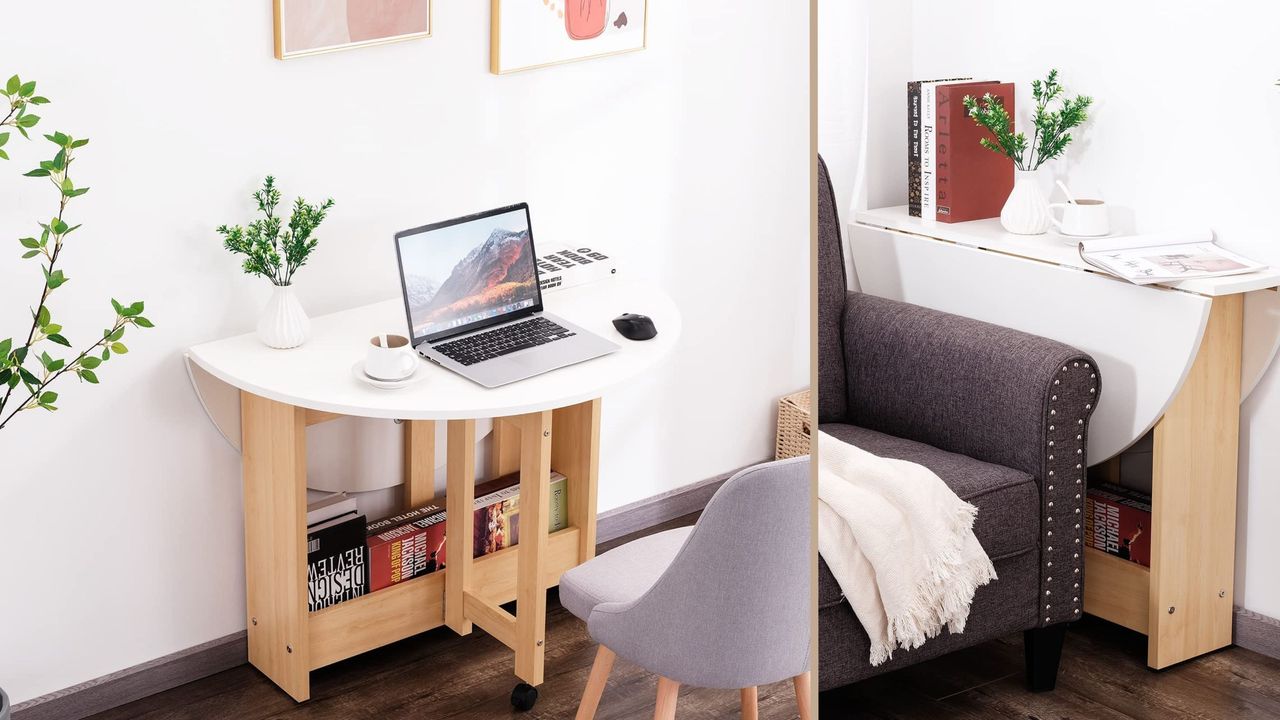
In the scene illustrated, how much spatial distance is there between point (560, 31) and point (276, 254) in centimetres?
78

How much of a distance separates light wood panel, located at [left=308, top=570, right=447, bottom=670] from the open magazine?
1.93 m

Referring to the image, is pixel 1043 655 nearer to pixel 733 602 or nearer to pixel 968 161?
pixel 968 161

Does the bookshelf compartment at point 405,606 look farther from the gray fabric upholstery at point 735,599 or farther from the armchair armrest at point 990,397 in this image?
the armchair armrest at point 990,397

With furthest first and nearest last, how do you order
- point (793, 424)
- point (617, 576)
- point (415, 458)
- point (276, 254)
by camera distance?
1. point (793, 424)
2. point (415, 458)
3. point (276, 254)
4. point (617, 576)

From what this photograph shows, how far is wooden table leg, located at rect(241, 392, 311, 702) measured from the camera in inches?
77.2

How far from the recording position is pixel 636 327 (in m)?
2.07

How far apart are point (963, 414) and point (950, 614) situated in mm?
Answer: 77

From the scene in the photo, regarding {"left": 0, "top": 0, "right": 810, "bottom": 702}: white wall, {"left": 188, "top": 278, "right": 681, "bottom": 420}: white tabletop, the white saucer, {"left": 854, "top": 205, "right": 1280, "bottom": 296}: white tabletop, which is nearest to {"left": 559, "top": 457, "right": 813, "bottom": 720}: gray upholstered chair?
{"left": 188, "top": 278, "right": 681, "bottom": 420}: white tabletop

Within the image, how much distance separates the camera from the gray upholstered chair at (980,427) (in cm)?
39

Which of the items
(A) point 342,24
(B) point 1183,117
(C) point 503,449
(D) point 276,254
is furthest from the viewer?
(C) point 503,449

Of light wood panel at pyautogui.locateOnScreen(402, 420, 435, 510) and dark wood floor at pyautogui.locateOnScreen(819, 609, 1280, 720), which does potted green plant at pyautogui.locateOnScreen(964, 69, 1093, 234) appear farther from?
light wood panel at pyautogui.locateOnScreen(402, 420, 435, 510)

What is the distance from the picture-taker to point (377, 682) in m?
2.18

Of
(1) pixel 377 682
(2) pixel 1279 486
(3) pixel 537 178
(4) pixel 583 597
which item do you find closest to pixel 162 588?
(1) pixel 377 682

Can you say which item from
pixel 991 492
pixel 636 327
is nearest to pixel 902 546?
pixel 991 492
